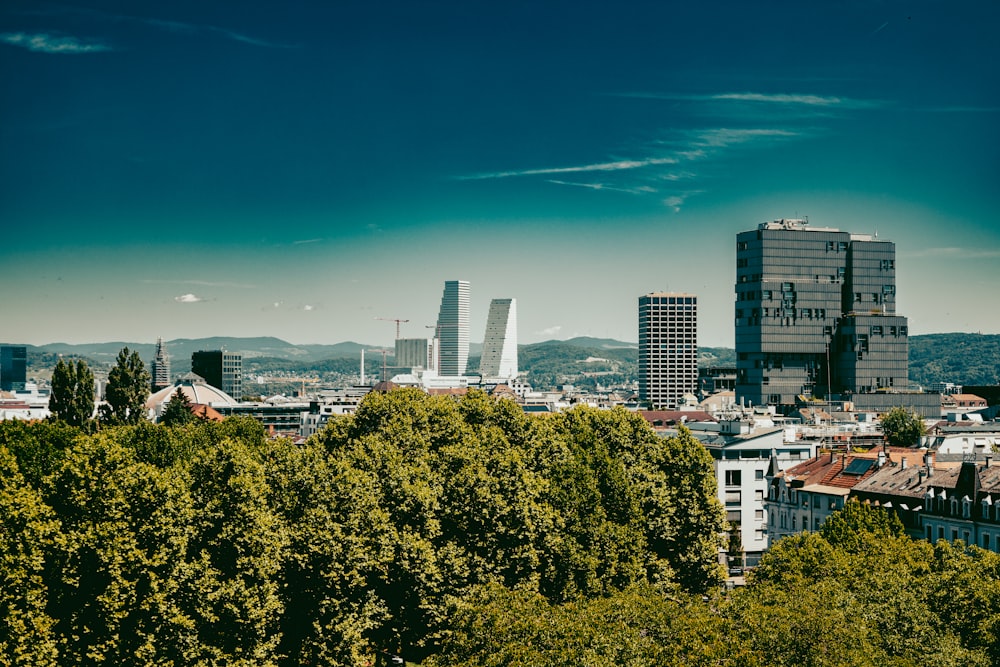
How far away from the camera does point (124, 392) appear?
526ft

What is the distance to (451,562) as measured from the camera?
256ft

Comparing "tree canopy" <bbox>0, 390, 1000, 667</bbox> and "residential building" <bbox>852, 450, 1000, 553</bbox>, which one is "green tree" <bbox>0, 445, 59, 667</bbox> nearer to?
"tree canopy" <bbox>0, 390, 1000, 667</bbox>

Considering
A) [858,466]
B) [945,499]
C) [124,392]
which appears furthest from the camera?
[124,392]

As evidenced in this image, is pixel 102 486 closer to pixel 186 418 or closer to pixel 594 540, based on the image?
pixel 594 540

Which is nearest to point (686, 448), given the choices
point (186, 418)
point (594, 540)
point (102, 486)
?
point (594, 540)

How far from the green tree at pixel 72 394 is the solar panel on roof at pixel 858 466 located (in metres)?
91.5

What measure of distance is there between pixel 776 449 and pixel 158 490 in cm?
10676

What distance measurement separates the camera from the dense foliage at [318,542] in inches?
2537

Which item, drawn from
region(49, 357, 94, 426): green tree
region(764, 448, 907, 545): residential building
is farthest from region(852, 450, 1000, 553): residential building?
region(49, 357, 94, 426): green tree

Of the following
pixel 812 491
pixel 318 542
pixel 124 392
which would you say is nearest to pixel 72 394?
pixel 124 392

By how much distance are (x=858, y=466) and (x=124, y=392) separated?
92.7 meters

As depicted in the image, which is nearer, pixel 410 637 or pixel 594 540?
pixel 410 637

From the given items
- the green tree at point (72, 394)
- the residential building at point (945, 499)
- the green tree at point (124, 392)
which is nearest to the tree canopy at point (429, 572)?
the residential building at point (945, 499)

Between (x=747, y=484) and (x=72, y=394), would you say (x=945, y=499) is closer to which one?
(x=747, y=484)
